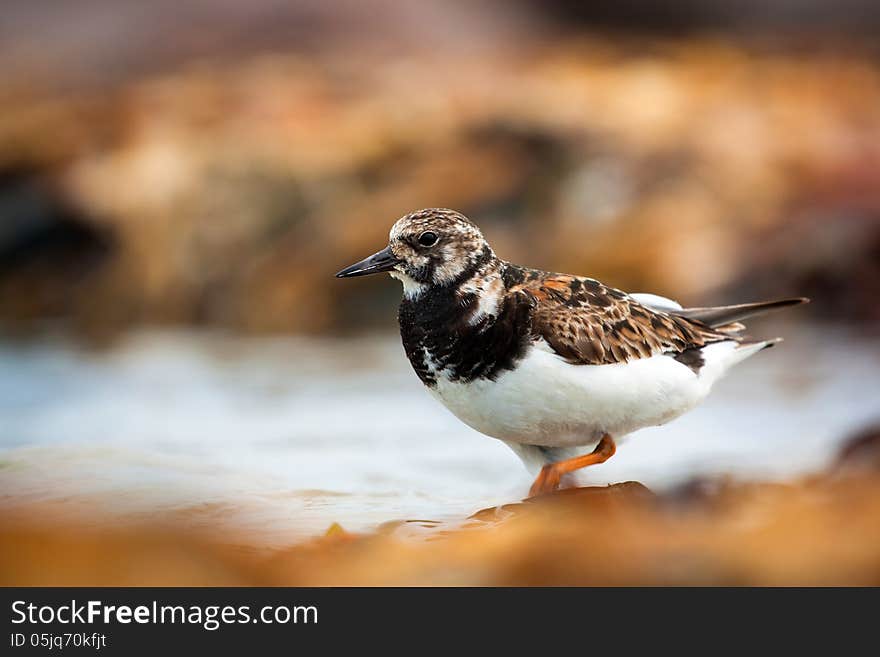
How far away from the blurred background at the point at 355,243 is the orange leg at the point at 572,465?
1.21 ft

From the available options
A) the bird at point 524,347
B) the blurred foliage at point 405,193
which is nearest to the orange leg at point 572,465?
the bird at point 524,347

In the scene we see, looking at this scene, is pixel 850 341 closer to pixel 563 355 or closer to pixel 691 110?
pixel 691 110

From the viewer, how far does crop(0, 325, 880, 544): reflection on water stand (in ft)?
12.2

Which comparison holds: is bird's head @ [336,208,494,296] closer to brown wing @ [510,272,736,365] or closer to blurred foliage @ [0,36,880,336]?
brown wing @ [510,272,736,365]

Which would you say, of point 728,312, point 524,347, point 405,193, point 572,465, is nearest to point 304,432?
point 572,465

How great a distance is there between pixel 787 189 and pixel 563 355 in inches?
253

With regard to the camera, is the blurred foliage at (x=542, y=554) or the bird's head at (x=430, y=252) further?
the bird's head at (x=430, y=252)

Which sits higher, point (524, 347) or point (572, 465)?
point (524, 347)

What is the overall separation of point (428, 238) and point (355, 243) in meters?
5.56

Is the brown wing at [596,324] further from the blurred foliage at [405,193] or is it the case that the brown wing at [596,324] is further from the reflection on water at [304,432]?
the blurred foliage at [405,193]

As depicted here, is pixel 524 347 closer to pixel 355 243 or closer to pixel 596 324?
pixel 596 324

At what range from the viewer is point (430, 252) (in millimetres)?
3346

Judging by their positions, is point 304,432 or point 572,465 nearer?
point 572,465

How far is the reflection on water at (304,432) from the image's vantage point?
3732 mm
